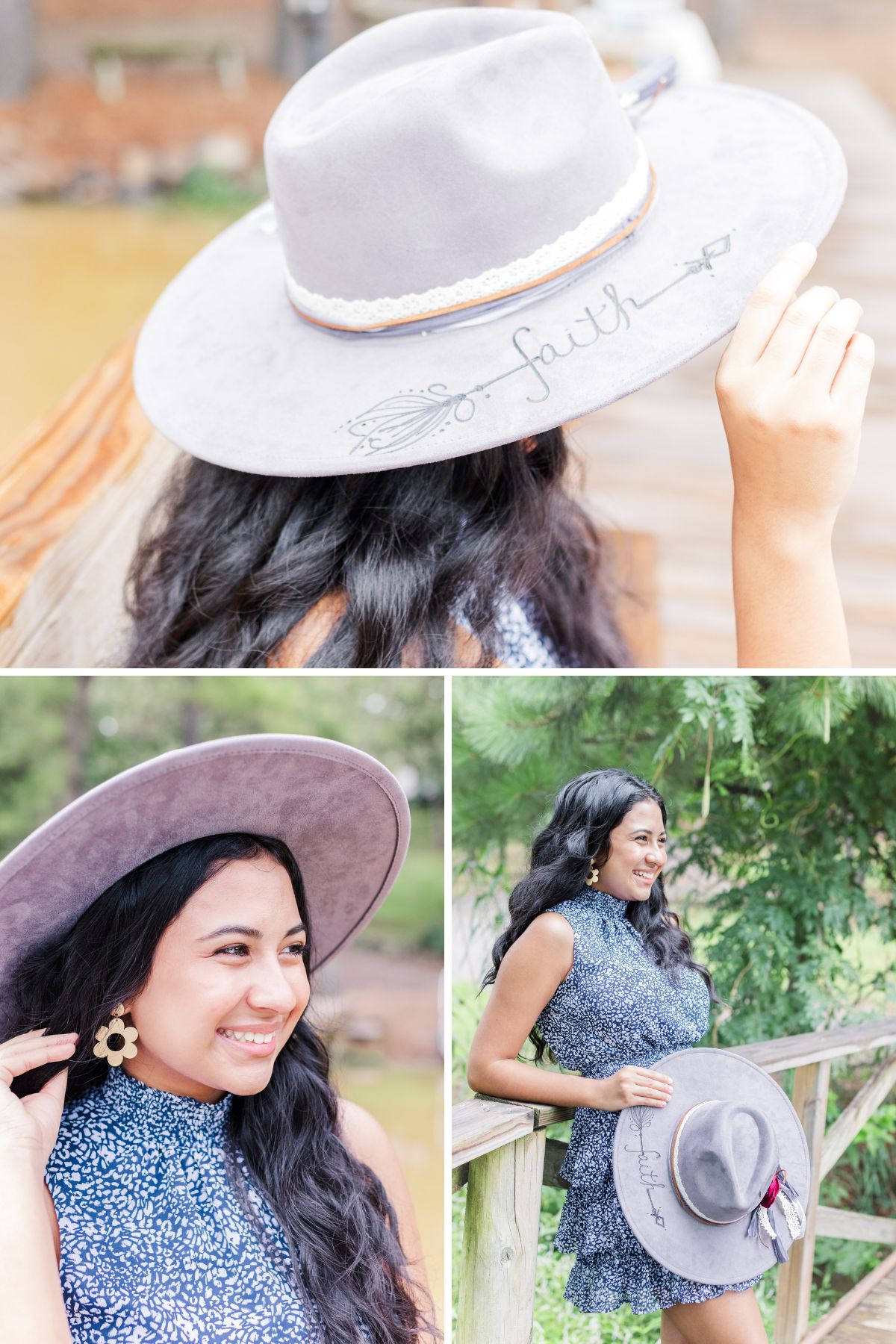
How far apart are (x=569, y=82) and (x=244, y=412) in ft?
1.21

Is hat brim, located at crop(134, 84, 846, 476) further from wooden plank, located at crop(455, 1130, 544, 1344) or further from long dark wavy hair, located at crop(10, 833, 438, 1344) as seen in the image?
wooden plank, located at crop(455, 1130, 544, 1344)

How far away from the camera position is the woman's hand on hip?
83cm

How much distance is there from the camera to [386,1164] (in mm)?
963

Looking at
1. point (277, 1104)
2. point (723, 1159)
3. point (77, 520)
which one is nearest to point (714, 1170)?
point (723, 1159)

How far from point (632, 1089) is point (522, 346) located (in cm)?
54

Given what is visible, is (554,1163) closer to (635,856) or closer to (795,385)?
(635,856)

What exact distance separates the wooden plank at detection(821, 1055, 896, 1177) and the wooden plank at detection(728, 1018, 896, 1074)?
21mm

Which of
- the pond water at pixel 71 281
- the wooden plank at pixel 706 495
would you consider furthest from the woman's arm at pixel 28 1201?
the pond water at pixel 71 281

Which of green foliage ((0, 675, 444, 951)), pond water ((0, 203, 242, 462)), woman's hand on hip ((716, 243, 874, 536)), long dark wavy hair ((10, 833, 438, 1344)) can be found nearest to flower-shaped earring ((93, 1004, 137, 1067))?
long dark wavy hair ((10, 833, 438, 1344))

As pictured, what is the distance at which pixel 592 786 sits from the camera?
0.78m

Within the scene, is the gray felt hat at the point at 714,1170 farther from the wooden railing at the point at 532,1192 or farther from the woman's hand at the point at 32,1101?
the woman's hand at the point at 32,1101

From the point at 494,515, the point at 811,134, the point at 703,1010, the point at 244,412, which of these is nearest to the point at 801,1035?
the point at 703,1010

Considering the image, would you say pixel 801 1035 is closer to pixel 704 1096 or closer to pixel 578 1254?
pixel 704 1096

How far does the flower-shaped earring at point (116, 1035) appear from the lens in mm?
779
